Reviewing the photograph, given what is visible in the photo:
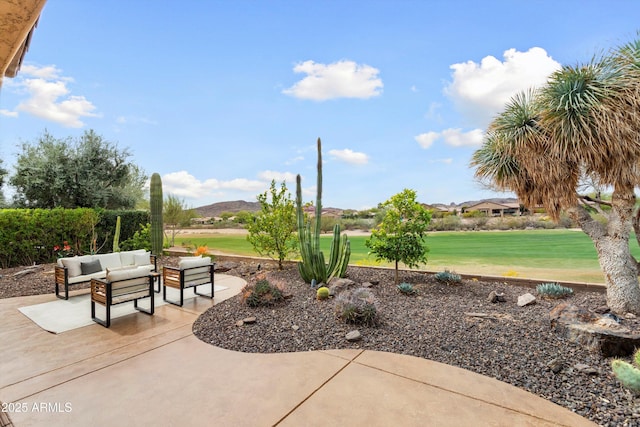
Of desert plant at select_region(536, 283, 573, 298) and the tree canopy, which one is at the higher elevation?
the tree canopy

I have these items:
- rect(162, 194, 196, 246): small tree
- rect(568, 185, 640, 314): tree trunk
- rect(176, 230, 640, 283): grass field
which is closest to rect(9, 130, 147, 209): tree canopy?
rect(162, 194, 196, 246): small tree

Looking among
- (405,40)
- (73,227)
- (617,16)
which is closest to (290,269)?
(405,40)

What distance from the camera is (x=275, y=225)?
8117mm

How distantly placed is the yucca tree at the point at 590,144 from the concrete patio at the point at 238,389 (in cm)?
359

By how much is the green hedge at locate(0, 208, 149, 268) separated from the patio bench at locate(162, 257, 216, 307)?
496 centimetres

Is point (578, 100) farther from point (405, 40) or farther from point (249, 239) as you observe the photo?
point (249, 239)

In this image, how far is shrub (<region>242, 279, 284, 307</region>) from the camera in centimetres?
492

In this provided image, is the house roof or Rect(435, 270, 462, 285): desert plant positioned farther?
Rect(435, 270, 462, 285): desert plant

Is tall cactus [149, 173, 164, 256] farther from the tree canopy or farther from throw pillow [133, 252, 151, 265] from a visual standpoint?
the tree canopy

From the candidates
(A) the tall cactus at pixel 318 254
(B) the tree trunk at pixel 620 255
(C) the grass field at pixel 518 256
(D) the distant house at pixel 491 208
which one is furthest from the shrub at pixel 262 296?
(D) the distant house at pixel 491 208

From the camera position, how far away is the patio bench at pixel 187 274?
17.7ft

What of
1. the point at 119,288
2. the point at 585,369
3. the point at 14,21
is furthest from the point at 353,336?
the point at 14,21

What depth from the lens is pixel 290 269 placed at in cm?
834

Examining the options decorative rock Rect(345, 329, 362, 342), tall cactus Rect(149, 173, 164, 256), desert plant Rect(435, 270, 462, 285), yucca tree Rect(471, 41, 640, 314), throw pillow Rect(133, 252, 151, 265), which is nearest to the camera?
decorative rock Rect(345, 329, 362, 342)
